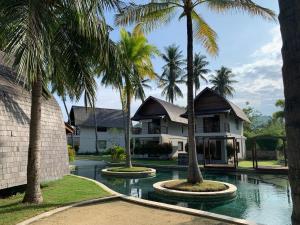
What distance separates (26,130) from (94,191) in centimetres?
364

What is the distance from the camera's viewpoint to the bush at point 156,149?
3747 cm

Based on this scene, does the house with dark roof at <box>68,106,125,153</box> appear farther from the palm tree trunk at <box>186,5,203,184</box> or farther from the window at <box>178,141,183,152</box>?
the palm tree trunk at <box>186,5,203,184</box>

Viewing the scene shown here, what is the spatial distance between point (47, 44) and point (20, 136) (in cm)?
519

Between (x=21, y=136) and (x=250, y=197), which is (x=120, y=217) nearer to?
(x=21, y=136)

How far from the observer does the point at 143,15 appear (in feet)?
50.8

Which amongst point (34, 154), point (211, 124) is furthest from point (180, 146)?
point (34, 154)

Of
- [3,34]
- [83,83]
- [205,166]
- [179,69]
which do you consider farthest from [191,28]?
[179,69]

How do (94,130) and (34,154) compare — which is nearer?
(34,154)

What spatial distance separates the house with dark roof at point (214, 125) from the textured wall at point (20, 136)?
61.6ft

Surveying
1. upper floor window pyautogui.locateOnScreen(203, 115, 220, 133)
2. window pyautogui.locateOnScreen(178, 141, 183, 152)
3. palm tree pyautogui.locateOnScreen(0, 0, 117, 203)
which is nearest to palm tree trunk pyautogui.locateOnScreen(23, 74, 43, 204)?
palm tree pyautogui.locateOnScreen(0, 0, 117, 203)

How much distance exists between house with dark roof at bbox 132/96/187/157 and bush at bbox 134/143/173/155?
1.22 m

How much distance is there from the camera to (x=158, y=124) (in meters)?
→ 40.8

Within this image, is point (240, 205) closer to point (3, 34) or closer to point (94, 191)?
point (94, 191)

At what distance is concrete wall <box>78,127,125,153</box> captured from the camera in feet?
179
